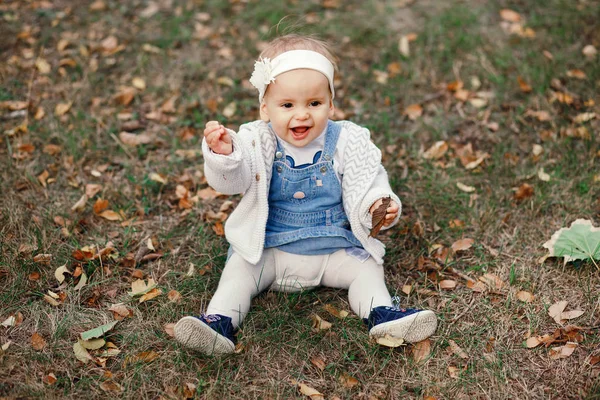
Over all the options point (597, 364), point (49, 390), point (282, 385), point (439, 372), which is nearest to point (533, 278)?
point (597, 364)

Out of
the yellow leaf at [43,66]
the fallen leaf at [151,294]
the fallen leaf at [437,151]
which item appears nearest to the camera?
the fallen leaf at [151,294]

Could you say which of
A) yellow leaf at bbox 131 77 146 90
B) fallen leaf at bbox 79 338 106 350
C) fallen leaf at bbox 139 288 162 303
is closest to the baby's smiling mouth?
fallen leaf at bbox 139 288 162 303

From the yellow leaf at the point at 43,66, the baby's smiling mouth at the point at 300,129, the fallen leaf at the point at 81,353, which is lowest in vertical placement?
the fallen leaf at the point at 81,353

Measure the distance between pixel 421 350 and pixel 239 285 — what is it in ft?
2.79

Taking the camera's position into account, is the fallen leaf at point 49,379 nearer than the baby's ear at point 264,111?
Yes

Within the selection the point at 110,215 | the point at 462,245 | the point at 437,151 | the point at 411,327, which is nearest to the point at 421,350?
the point at 411,327

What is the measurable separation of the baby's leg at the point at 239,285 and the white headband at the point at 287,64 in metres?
0.83

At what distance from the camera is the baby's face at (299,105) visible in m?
2.51

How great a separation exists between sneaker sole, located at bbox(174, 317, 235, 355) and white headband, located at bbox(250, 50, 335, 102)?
105 centimetres

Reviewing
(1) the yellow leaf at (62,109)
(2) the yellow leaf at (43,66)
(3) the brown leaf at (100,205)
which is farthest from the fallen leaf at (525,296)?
(2) the yellow leaf at (43,66)

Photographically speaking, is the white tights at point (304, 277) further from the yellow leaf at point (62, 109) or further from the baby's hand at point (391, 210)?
the yellow leaf at point (62, 109)

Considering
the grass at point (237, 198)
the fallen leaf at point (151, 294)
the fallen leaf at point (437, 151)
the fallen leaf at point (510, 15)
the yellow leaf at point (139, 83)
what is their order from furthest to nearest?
the fallen leaf at point (510, 15)
the yellow leaf at point (139, 83)
the fallen leaf at point (437, 151)
the fallen leaf at point (151, 294)
the grass at point (237, 198)

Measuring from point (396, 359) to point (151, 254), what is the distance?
1.38m

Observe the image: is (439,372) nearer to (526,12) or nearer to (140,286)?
(140,286)
